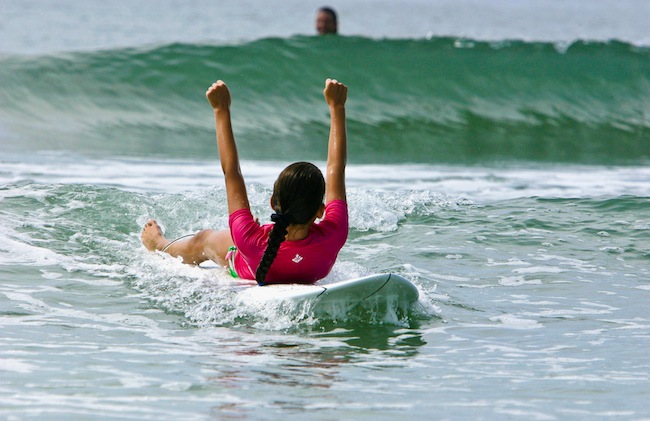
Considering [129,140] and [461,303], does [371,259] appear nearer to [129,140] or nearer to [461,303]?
[461,303]

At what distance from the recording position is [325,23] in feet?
59.2

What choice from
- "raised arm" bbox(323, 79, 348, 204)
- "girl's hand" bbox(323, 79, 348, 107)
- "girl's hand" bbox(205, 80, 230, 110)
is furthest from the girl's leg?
"girl's hand" bbox(323, 79, 348, 107)

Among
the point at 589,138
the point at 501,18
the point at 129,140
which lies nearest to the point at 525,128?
the point at 589,138

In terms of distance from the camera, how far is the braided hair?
194 inches

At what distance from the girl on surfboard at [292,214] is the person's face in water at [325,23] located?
12989 millimetres

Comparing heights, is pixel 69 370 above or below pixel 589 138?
below

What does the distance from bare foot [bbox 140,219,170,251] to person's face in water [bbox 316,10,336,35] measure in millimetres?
11654

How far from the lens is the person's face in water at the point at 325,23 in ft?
59.1

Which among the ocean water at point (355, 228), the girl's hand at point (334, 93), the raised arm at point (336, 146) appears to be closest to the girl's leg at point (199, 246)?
the ocean water at point (355, 228)

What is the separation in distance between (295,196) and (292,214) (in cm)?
9

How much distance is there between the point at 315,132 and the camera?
52.2ft

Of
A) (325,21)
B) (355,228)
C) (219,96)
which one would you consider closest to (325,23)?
(325,21)

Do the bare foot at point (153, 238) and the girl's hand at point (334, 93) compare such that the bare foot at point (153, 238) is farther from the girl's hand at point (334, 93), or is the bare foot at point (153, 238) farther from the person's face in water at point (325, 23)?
the person's face in water at point (325, 23)

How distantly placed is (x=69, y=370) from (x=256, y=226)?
4.40 ft
